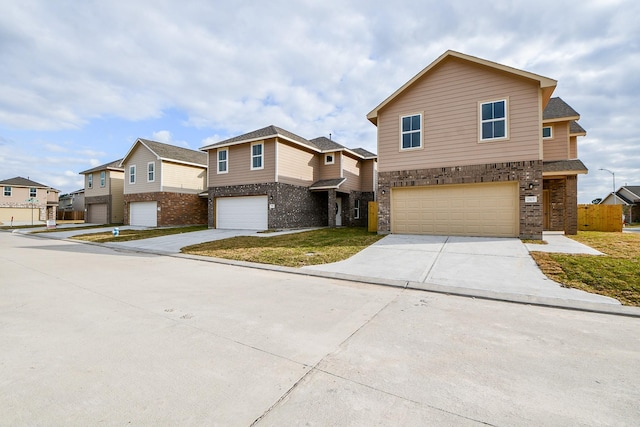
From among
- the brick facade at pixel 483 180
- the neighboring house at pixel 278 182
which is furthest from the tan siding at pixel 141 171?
the brick facade at pixel 483 180

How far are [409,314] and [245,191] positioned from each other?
15.9m

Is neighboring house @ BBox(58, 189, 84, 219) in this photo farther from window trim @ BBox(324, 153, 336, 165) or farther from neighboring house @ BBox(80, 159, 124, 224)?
window trim @ BBox(324, 153, 336, 165)

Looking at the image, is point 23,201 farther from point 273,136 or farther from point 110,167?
point 273,136

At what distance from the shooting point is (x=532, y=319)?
4.36 m

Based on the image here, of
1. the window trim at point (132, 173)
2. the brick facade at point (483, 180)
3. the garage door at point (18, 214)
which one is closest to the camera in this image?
the brick facade at point (483, 180)

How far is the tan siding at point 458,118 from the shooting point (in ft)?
38.6

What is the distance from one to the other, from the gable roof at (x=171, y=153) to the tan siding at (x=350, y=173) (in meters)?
12.5

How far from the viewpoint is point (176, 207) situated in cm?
2330

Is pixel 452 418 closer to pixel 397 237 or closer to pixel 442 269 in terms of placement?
pixel 442 269

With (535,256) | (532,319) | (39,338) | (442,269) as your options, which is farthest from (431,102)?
(39,338)

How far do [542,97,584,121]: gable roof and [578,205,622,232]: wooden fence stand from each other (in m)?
6.29

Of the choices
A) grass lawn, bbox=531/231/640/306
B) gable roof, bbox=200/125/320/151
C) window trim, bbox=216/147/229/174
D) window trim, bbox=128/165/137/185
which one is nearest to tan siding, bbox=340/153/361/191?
gable roof, bbox=200/125/320/151

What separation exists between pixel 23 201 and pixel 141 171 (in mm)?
30357

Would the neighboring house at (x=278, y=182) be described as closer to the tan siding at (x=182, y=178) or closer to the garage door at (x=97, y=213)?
the tan siding at (x=182, y=178)
